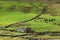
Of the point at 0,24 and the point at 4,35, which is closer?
the point at 4,35

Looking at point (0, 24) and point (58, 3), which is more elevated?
point (58, 3)

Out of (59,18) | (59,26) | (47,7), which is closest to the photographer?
(59,26)

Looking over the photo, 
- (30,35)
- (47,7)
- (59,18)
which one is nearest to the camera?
(30,35)

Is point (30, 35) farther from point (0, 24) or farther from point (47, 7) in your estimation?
point (47, 7)

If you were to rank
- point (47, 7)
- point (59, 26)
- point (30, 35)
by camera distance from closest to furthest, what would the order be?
point (30, 35) < point (59, 26) < point (47, 7)

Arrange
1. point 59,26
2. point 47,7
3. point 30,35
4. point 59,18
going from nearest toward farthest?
point 30,35
point 59,26
point 59,18
point 47,7

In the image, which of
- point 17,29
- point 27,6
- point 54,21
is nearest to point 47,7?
point 27,6

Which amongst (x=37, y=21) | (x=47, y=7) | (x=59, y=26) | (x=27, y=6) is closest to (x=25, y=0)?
(x=27, y=6)

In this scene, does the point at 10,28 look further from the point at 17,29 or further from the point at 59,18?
the point at 59,18

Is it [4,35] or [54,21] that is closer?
[4,35]
